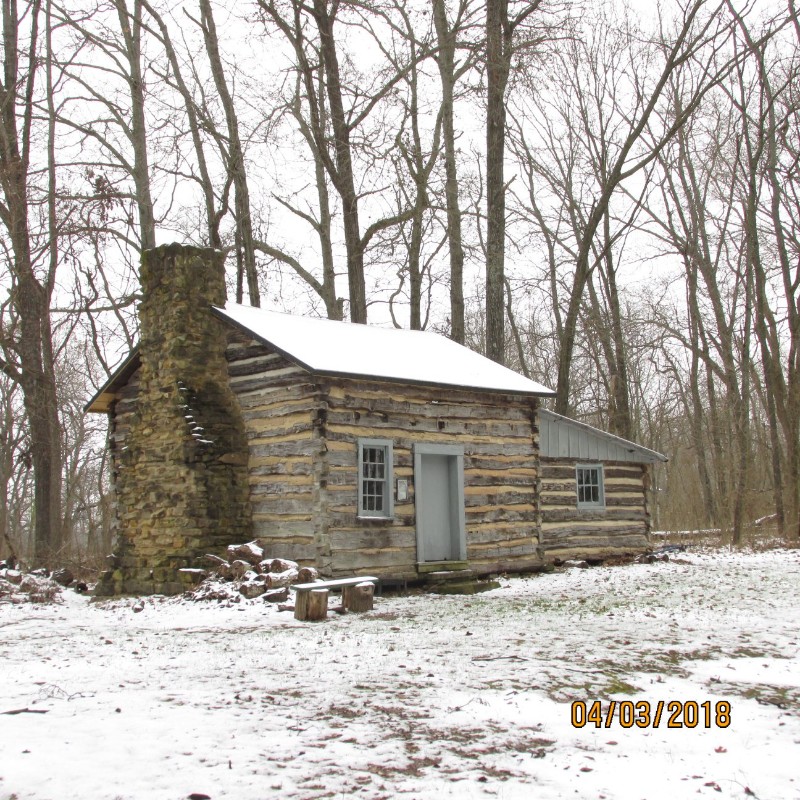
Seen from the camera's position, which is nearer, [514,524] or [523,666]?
[523,666]

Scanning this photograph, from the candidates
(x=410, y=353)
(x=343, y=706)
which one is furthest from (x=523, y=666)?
(x=410, y=353)

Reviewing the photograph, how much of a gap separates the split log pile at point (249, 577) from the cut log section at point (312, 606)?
1.16m

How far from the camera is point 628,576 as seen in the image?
1669cm

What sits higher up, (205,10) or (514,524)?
(205,10)

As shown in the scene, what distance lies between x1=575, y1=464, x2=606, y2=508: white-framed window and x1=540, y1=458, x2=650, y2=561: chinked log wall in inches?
6.0

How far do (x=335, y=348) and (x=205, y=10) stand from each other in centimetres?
1470

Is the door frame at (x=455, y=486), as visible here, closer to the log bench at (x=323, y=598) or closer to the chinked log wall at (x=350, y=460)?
the chinked log wall at (x=350, y=460)

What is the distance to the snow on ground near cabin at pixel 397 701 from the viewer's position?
4863 mm

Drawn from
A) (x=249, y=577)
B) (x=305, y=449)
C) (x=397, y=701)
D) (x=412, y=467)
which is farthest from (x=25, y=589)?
(x=397, y=701)

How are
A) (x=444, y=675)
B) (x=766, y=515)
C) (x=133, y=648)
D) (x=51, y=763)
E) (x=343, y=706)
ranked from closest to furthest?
(x=51, y=763) < (x=343, y=706) < (x=444, y=675) < (x=133, y=648) < (x=766, y=515)

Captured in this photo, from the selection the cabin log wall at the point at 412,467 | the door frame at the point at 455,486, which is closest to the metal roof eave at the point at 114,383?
the cabin log wall at the point at 412,467

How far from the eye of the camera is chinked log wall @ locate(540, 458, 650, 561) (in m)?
18.9

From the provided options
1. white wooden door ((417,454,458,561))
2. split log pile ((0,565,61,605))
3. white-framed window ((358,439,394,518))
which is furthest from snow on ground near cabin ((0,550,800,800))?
white wooden door ((417,454,458,561))

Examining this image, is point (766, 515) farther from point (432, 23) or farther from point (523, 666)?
point (523, 666)
